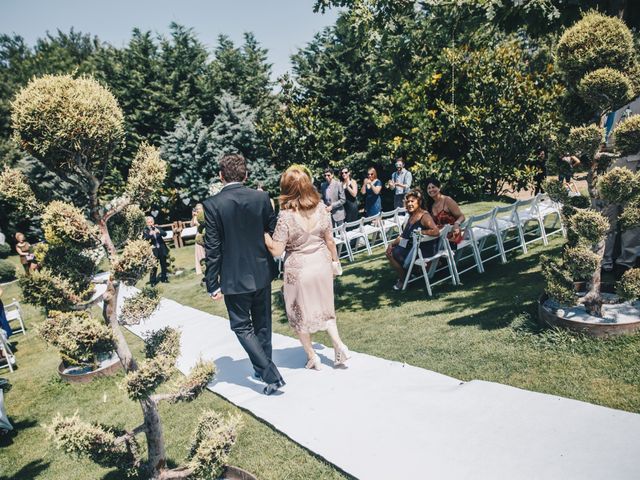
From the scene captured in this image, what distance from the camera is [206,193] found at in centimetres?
1892

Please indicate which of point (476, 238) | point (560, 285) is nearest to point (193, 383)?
point (560, 285)

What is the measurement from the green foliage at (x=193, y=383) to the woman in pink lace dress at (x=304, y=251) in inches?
55.3

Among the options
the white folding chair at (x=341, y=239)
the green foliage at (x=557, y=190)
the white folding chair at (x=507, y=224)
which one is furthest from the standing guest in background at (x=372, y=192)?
the green foliage at (x=557, y=190)

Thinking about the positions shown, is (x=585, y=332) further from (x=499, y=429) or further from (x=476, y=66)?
(x=476, y=66)

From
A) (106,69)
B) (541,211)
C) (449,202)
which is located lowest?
(541,211)

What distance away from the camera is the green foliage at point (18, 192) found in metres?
2.61

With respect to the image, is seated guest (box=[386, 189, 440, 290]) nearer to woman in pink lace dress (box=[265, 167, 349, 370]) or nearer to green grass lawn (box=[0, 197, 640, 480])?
green grass lawn (box=[0, 197, 640, 480])

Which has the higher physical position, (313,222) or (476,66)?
(476,66)

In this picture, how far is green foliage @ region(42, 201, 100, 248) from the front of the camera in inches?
103

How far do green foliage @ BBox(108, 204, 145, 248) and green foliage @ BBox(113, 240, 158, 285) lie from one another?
39 cm

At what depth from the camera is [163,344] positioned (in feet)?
10.1

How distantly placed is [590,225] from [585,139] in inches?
33.8

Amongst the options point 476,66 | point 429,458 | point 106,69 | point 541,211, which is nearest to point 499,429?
point 429,458

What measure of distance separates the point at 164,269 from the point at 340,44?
10983 mm
